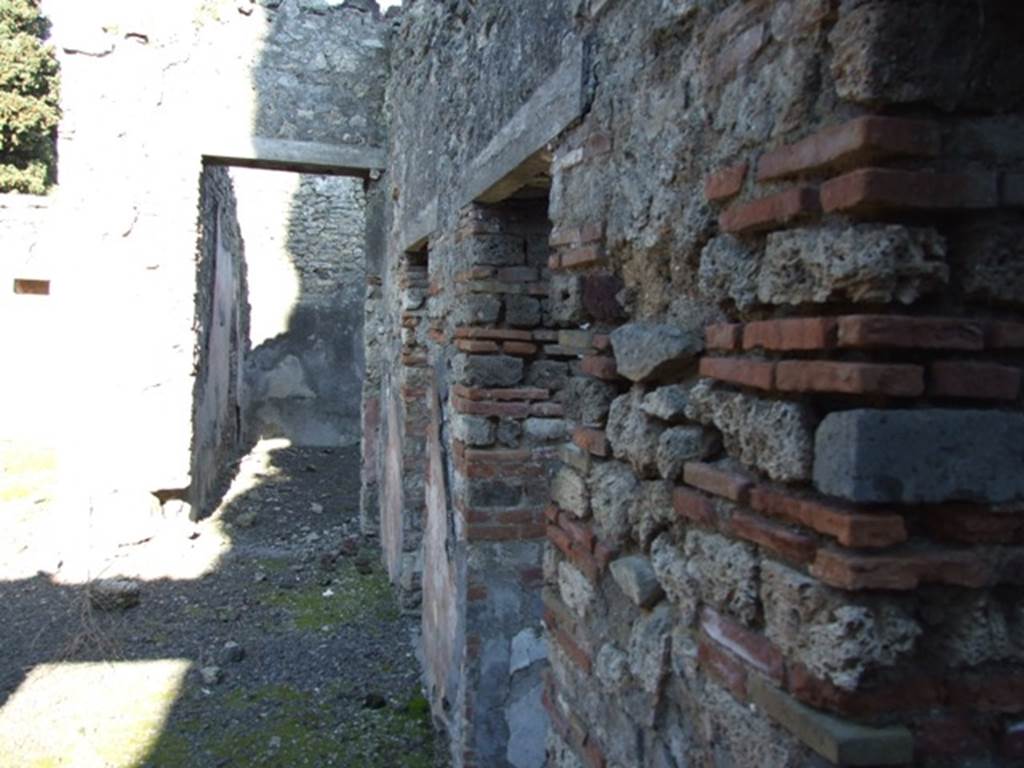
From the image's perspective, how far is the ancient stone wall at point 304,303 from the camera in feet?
39.1

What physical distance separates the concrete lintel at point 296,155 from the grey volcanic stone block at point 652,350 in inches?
233

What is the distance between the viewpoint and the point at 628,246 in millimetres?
1970

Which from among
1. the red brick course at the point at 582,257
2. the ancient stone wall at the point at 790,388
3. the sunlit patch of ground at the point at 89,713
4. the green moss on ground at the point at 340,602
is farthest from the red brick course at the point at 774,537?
the green moss on ground at the point at 340,602

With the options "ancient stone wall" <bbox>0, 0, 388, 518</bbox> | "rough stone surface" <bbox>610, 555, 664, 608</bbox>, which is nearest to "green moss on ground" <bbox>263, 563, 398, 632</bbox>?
"ancient stone wall" <bbox>0, 0, 388, 518</bbox>

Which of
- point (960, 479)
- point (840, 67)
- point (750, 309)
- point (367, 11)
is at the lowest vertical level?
point (960, 479)

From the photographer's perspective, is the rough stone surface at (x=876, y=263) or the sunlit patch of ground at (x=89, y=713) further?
the sunlit patch of ground at (x=89, y=713)

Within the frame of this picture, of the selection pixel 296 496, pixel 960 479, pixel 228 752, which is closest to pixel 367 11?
pixel 296 496

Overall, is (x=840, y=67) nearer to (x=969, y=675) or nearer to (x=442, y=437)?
(x=969, y=675)

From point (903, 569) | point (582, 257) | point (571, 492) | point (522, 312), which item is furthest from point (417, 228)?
point (903, 569)

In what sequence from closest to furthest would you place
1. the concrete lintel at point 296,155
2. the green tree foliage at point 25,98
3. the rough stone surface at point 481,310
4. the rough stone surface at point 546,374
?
the rough stone surface at point 481,310 → the rough stone surface at point 546,374 → the concrete lintel at point 296,155 → the green tree foliage at point 25,98

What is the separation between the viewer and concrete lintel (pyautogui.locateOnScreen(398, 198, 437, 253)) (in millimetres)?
4598

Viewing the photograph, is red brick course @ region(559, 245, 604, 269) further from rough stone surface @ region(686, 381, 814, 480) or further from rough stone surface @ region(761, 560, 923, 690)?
rough stone surface @ region(761, 560, 923, 690)

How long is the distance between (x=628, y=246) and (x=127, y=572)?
5.68m

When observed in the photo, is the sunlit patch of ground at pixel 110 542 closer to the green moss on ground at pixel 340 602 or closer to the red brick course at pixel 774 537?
the green moss on ground at pixel 340 602
